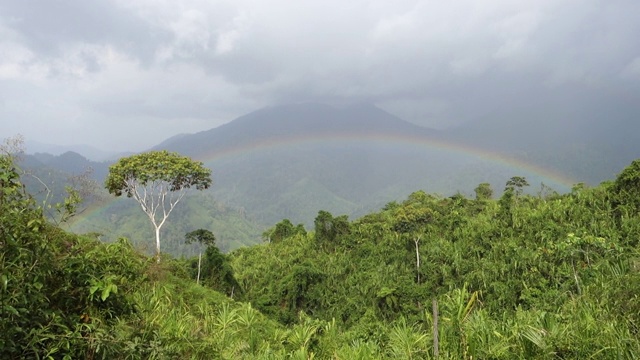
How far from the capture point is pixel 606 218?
26.3 m

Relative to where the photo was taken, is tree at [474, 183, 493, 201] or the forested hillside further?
tree at [474, 183, 493, 201]

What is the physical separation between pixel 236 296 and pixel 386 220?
736 inches

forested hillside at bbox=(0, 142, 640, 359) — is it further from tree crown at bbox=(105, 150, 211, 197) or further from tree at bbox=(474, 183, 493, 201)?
tree crown at bbox=(105, 150, 211, 197)

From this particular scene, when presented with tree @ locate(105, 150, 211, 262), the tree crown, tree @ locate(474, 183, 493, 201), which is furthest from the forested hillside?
the tree crown

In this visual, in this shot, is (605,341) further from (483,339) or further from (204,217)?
(204,217)

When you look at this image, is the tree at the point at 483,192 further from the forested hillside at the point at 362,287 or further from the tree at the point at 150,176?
the tree at the point at 150,176

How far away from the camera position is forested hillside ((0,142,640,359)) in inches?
127

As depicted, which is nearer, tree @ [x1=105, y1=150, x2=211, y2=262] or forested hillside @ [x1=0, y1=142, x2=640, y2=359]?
forested hillside @ [x1=0, y1=142, x2=640, y2=359]

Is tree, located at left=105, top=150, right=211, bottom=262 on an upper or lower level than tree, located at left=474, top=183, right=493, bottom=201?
A: upper

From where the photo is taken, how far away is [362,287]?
102ft

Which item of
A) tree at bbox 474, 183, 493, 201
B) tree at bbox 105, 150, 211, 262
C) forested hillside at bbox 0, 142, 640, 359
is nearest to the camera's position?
forested hillside at bbox 0, 142, 640, 359

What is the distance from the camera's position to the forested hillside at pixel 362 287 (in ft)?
10.6

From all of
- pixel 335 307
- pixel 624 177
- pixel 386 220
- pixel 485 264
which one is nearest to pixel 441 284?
pixel 485 264

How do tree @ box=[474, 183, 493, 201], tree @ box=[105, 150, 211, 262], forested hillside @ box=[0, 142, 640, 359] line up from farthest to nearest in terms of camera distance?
tree @ box=[474, 183, 493, 201]
tree @ box=[105, 150, 211, 262]
forested hillside @ box=[0, 142, 640, 359]
